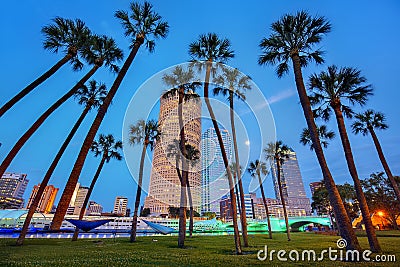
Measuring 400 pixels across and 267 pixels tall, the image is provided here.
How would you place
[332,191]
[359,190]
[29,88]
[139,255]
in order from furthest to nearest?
[359,190] → [29,88] → [139,255] → [332,191]

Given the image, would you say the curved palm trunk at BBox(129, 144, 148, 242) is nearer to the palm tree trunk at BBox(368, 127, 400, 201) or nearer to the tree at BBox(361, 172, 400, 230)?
the palm tree trunk at BBox(368, 127, 400, 201)

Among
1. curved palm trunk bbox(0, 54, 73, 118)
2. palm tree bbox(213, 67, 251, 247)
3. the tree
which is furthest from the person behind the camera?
the tree

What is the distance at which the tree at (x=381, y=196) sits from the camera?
45.4 m

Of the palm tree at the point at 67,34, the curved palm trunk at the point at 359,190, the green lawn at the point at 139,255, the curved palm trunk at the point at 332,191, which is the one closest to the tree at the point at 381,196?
the green lawn at the point at 139,255

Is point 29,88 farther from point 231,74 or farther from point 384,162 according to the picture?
point 384,162

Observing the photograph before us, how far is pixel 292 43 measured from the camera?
13484 mm

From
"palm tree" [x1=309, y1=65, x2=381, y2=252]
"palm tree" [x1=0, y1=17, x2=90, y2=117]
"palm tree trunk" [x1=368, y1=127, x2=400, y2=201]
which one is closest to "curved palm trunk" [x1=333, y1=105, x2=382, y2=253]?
"palm tree" [x1=309, y1=65, x2=381, y2=252]

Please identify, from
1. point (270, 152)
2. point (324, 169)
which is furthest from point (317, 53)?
point (270, 152)

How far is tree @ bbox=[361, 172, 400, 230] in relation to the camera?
4541cm

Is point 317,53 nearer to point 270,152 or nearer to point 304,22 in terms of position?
point 304,22

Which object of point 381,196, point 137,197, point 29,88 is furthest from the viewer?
point 381,196

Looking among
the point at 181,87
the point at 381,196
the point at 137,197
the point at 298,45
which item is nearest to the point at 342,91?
the point at 298,45

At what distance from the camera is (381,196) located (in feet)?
152

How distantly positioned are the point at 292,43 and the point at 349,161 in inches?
321
